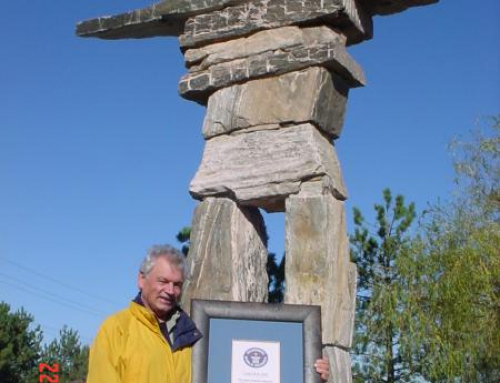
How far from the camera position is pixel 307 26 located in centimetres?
623

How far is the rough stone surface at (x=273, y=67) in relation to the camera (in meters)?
6.01

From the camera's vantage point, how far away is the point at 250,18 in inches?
250

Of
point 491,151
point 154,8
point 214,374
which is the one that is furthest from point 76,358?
point 214,374

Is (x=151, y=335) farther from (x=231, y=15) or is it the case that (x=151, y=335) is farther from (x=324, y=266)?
(x=231, y=15)

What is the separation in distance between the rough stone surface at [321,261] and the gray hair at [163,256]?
7.80 feet

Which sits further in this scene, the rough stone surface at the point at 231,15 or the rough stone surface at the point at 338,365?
the rough stone surface at the point at 231,15

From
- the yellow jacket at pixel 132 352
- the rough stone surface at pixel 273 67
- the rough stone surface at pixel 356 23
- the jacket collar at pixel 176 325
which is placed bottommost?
the yellow jacket at pixel 132 352

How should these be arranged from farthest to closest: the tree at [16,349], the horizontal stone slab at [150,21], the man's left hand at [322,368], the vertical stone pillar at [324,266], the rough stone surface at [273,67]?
the tree at [16,349], the horizontal stone slab at [150,21], the rough stone surface at [273,67], the vertical stone pillar at [324,266], the man's left hand at [322,368]

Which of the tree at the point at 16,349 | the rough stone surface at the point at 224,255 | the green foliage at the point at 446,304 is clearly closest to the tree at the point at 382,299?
the green foliage at the point at 446,304

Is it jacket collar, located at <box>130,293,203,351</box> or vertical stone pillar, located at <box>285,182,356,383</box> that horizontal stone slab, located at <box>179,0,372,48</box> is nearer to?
vertical stone pillar, located at <box>285,182,356,383</box>

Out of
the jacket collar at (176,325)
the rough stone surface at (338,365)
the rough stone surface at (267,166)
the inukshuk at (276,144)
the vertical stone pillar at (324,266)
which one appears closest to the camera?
the jacket collar at (176,325)

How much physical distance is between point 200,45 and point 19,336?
67.9 feet

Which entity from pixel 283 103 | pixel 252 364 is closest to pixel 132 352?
Answer: pixel 252 364

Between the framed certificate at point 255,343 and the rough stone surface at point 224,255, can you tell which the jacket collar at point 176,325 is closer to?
the framed certificate at point 255,343
